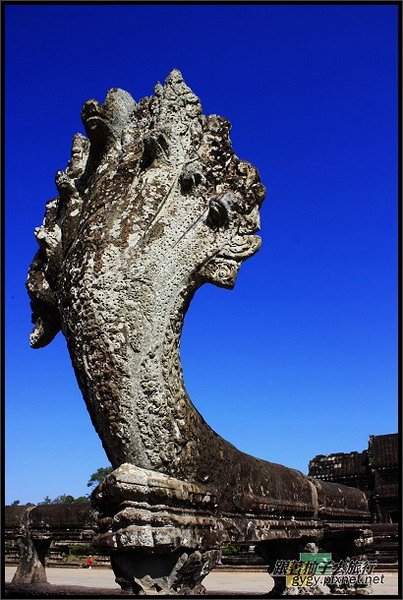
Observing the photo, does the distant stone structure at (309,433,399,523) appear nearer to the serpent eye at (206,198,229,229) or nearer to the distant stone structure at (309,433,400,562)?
the distant stone structure at (309,433,400,562)

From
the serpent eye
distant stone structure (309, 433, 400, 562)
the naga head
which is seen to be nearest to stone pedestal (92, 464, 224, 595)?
the naga head

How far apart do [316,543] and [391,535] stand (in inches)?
159

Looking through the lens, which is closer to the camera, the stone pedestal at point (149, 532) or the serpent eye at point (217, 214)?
the stone pedestal at point (149, 532)

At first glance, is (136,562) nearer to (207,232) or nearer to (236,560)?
(207,232)

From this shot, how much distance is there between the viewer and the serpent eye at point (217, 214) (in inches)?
138

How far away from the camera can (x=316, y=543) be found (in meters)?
4.31

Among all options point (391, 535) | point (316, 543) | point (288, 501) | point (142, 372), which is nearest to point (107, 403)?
point (142, 372)

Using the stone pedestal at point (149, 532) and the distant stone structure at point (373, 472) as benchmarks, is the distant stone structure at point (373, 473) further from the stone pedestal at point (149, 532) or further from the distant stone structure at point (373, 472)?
the stone pedestal at point (149, 532)

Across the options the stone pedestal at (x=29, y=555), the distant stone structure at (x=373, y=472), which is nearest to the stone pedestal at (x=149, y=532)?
the stone pedestal at (x=29, y=555)

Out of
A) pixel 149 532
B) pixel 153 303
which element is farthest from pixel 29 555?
pixel 153 303

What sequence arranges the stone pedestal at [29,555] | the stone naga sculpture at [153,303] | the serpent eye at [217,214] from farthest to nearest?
the stone pedestal at [29,555], the serpent eye at [217,214], the stone naga sculpture at [153,303]

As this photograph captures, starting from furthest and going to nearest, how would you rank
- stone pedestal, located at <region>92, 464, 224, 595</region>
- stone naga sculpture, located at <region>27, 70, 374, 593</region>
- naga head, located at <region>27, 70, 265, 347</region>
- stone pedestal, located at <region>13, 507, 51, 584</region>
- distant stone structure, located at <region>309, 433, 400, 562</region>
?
distant stone structure, located at <region>309, 433, 400, 562</region>
stone pedestal, located at <region>13, 507, 51, 584</region>
naga head, located at <region>27, 70, 265, 347</region>
stone naga sculpture, located at <region>27, 70, 374, 593</region>
stone pedestal, located at <region>92, 464, 224, 595</region>

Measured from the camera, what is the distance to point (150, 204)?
3.43 m

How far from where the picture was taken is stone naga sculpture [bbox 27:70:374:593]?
2986 millimetres
